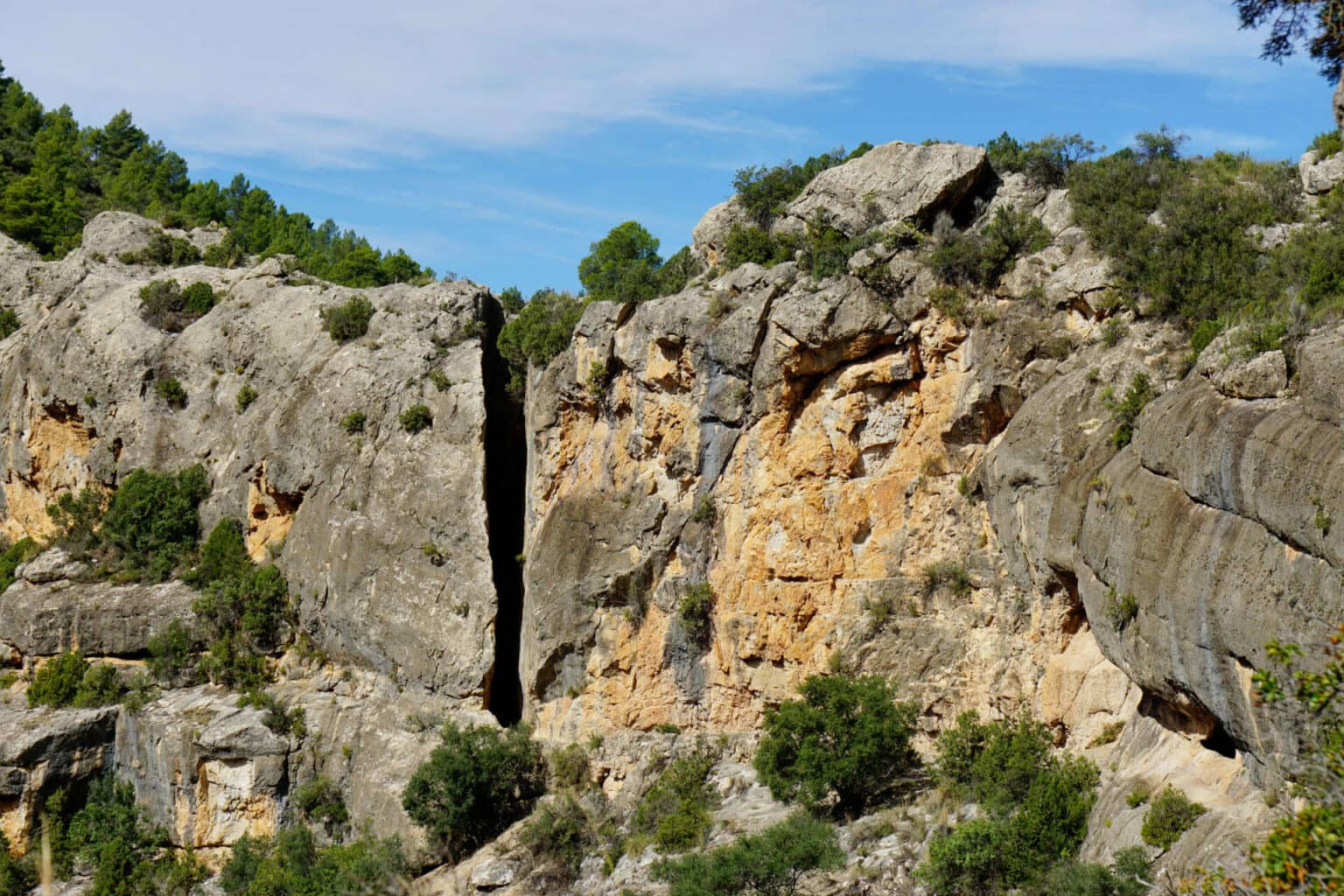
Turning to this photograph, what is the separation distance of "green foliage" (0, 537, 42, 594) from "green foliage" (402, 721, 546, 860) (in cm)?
1807

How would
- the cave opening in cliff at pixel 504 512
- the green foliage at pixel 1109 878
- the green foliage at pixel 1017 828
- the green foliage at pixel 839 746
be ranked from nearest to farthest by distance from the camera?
1. the green foliage at pixel 1109 878
2. the green foliage at pixel 1017 828
3. the green foliage at pixel 839 746
4. the cave opening in cliff at pixel 504 512

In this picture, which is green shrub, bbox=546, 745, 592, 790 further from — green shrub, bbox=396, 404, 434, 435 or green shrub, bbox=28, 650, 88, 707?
green shrub, bbox=28, 650, 88, 707

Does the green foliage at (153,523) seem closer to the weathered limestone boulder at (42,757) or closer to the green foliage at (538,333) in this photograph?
the weathered limestone boulder at (42,757)

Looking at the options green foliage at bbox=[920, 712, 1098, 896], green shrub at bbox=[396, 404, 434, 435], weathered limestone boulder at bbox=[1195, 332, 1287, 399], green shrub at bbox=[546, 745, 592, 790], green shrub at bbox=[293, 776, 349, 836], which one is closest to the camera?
weathered limestone boulder at bbox=[1195, 332, 1287, 399]

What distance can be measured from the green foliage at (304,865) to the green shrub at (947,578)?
13766 mm

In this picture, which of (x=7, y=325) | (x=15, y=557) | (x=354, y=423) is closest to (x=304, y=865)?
(x=354, y=423)

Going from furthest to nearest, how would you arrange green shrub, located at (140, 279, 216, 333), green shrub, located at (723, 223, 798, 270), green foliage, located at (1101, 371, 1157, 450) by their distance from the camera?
green shrub, located at (140, 279, 216, 333)
green shrub, located at (723, 223, 798, 270)
green foliage, located at (1101, 371, 1157, 450)

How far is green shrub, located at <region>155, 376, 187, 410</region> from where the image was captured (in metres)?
45.3

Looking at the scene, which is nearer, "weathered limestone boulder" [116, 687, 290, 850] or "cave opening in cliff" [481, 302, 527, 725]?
"weathered limestone boulder" [116, 687, 290, 850]

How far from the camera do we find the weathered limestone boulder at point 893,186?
34844mm

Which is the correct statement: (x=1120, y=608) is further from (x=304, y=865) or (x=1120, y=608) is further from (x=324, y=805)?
(x=324, y=805)

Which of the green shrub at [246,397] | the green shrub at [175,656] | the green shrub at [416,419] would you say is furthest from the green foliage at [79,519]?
the green shrub at [416,419]

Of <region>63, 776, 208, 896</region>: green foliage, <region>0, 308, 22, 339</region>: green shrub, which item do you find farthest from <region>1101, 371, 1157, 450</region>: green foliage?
<region>0, 308, 22, 339</region>: green shrub

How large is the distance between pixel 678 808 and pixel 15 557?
2607 centimetres
